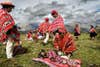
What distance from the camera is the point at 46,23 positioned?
85.1ft

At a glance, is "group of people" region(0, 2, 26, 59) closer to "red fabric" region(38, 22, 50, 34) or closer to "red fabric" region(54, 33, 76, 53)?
"red fabric" region(54, 33, 76, 53)

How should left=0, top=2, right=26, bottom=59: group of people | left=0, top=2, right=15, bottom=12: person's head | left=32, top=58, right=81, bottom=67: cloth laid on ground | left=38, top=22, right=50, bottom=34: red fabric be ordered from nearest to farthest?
left=32, top=58, right=81, bottom=67: cloth laid on ground, left=0, top=2, right=15, bottom=12: person's head, left=0, top=2, right=26, bottom=59: group of people, left=38, top=22, right=50, bottom=34: red fabric

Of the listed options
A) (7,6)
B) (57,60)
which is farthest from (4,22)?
(57,60)

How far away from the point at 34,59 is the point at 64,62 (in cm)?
152

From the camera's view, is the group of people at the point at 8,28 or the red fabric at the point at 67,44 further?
the group of people at the point at 8,28

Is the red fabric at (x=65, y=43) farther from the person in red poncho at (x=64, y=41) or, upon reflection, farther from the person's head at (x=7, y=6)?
the person's head at (x=7, y=6)

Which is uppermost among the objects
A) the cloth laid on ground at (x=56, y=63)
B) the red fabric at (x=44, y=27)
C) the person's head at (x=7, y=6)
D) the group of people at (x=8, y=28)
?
the person's head at (x=7, y=6)

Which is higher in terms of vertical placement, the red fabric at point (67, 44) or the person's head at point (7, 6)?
the person's head at point (7, 6)

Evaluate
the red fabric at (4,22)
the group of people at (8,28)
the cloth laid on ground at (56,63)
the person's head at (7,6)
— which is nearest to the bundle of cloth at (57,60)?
the cloth laid on ground at (56,63)

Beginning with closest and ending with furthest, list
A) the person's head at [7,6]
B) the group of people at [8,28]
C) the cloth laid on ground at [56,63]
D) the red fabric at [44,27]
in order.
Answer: the cloth laid on ground at [56,63] → the person's head at [7,6] → the group of people at [8,28] → the red fabric at [44,27]

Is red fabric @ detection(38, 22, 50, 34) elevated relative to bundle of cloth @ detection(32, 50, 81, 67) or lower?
elevated

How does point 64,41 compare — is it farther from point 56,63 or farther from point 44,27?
point 44,27

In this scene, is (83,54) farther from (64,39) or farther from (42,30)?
(42,30)

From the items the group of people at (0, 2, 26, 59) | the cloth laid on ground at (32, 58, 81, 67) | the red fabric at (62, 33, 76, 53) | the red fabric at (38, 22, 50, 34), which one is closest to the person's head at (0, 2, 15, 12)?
the group of people at (0, 2, 26, 59)
